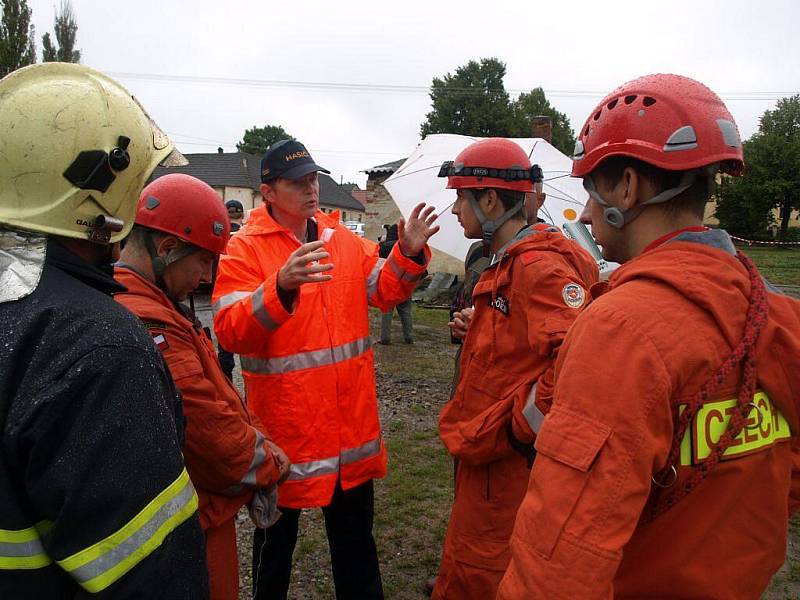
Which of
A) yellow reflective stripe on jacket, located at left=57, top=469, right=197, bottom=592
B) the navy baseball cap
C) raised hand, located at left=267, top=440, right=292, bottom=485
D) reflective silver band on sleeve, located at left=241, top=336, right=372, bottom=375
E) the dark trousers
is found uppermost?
the navy baseball cap

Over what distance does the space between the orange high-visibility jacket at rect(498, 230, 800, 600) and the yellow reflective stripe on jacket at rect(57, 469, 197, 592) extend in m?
0.74

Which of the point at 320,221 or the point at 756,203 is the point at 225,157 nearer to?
the point at 756,203

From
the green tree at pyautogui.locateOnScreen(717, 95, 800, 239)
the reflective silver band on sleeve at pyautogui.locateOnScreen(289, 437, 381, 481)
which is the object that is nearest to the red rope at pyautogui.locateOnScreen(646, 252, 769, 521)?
the reflective silver band on sleeve at pyautogui.locateOnScreen(289, 437, 381, 481)

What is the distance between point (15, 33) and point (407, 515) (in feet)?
77.7

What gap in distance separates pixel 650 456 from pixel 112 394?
110cm

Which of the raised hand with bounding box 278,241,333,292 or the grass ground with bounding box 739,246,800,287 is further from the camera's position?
the grass ground with bounding box 739,246,800,287

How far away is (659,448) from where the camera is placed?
47.2 inches

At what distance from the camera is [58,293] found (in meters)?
1.22

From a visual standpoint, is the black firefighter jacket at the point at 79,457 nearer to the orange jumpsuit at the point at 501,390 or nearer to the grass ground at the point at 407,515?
the orange jumpsuit at the point at 501,390

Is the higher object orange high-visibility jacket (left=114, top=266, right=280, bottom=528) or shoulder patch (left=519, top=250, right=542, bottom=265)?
shoulder patch (left=519, top=250, right=542, bottom=265)

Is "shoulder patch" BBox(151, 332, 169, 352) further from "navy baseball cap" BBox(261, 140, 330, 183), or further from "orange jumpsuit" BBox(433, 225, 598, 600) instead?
"navy baseball cap" BBox(261, 140, 330, 183)

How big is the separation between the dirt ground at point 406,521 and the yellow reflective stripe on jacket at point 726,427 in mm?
2971

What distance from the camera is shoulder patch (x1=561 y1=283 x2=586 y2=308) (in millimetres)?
2363

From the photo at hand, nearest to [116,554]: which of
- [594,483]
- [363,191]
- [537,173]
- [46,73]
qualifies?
[594,483]
